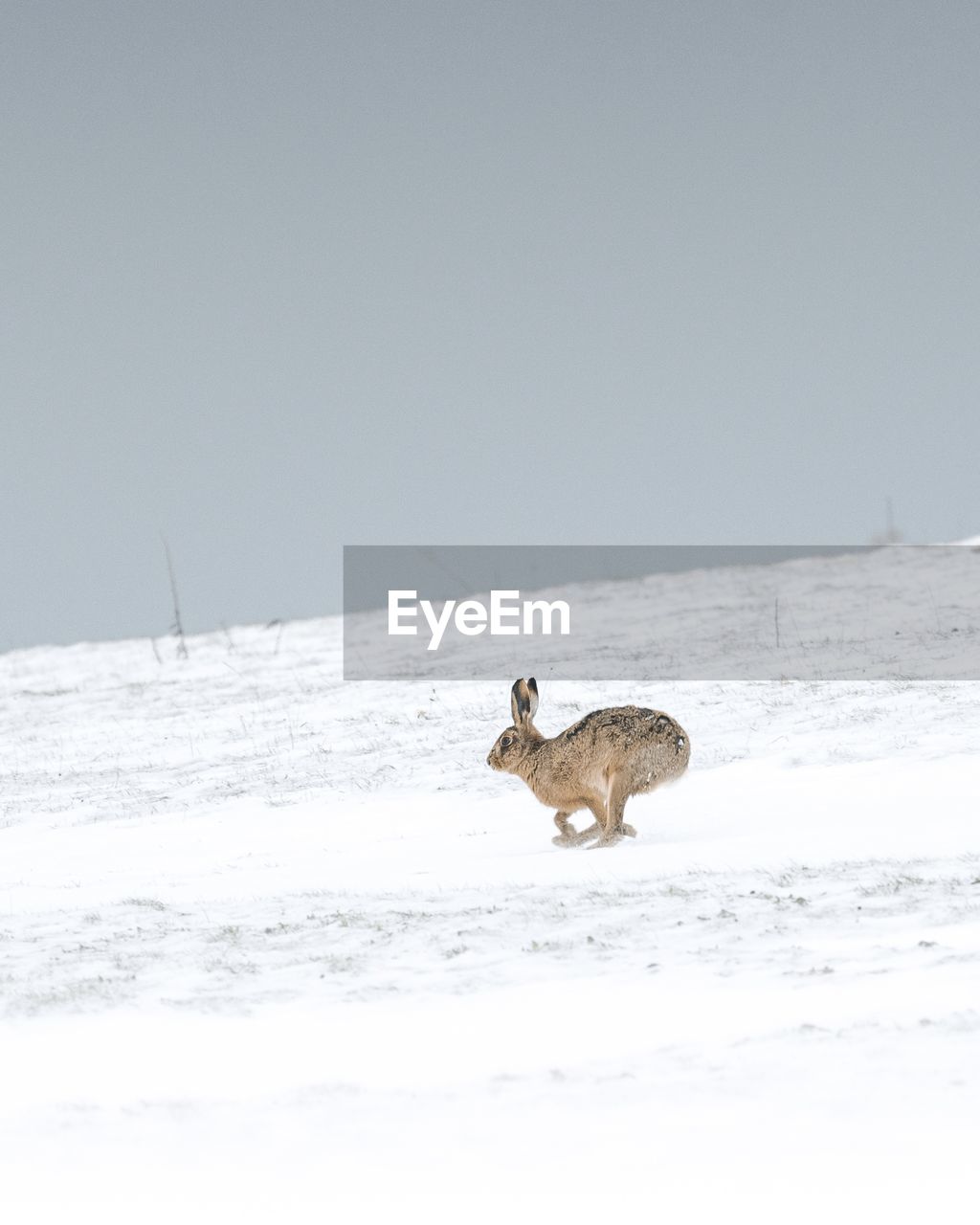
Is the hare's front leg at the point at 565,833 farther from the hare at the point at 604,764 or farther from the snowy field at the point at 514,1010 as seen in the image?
the snowy field at the point at 514,1010

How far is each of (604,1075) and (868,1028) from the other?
36.3 inches

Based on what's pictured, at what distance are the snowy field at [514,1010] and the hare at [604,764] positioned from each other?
341 millimetres

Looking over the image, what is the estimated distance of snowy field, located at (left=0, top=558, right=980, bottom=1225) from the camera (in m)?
4.01

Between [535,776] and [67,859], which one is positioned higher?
[535,776]

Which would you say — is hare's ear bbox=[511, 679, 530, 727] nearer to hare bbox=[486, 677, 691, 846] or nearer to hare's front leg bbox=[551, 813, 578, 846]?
hare bbox=[486, 677, 691, 846]

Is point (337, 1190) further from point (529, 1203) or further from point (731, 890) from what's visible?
point (731, 890)

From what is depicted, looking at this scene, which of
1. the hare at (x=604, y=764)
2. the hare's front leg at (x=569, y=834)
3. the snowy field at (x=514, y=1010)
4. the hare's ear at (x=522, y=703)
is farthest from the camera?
the hare's ear at (x=522, y=703)

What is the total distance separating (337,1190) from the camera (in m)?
4.00

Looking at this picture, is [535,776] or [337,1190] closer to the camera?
[337,1190]

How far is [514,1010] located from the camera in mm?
5414

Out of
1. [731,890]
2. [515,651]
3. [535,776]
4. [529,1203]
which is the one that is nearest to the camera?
[529,1203]

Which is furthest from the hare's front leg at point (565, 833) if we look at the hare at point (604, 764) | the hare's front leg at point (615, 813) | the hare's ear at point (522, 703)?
the hare's ear at point (522, 703)

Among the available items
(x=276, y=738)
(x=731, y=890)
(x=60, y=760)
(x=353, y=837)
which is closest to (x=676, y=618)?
(x=276, y=738)

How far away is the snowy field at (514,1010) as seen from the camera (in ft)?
13.1
